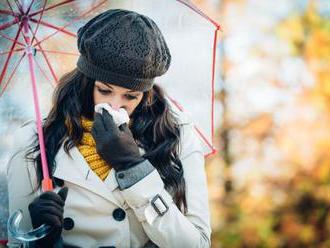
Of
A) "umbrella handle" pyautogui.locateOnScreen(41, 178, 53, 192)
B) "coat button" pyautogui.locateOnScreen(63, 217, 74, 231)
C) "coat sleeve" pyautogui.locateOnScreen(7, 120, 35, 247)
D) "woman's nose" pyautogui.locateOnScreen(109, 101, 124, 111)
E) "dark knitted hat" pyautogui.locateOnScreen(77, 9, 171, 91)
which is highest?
"dark knitted hat" pyautogui.locateOnScreen(77, 9, 171, 91)

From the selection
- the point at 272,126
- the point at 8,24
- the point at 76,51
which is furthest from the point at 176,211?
the point at 272,126

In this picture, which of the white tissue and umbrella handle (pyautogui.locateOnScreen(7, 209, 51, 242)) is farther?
the white tissue

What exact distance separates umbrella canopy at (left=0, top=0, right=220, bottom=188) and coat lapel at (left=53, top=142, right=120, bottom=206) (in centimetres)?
29

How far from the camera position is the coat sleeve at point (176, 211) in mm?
2176

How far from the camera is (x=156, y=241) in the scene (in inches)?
87.6

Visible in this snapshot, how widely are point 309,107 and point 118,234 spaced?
4.90 m

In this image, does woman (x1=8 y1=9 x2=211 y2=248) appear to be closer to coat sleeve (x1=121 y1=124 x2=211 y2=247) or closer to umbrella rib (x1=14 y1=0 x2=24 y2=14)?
coat sleeve (x1=121 y1=124 x2=211 y2=247)

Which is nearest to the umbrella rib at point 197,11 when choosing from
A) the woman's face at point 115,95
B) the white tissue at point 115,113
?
the woman's face at point 115,95

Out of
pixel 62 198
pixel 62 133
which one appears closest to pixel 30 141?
pixel 62 133

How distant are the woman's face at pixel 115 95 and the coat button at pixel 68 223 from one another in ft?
1.15

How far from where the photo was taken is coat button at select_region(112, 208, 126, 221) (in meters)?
2.26

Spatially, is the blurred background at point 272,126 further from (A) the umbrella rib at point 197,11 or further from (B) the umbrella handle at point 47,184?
(B) the umbrella handle at point 47,184

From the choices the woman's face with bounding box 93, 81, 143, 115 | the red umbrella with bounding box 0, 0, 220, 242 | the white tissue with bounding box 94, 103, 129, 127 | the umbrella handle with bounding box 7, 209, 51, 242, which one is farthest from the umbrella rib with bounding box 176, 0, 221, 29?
the umbrella handle with bounding box 7, 209, 51, 242

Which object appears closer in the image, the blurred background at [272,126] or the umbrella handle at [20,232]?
the umbrella handle at [20,232]
